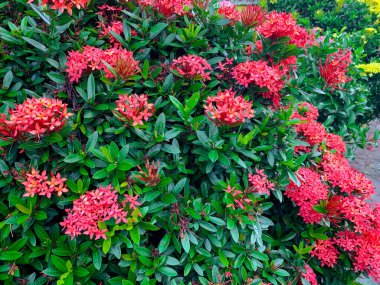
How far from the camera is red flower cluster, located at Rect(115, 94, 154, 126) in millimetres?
1543

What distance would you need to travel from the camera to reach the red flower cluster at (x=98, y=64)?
1.57 m

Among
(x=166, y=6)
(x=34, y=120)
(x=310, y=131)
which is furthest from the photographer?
(x=310, y=131)

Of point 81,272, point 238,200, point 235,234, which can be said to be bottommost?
point 81,272

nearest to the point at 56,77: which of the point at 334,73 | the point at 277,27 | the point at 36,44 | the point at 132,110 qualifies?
the point at 36,44

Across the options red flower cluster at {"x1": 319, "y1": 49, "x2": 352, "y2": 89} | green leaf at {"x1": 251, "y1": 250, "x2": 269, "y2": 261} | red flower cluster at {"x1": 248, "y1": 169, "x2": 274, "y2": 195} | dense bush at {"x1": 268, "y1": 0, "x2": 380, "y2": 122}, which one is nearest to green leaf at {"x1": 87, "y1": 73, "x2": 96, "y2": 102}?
red flower cluster at {"x1": 248, "y1": 169, "x2": 274, "y2": 195}

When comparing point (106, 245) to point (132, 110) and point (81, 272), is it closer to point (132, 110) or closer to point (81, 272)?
point (81, 272)

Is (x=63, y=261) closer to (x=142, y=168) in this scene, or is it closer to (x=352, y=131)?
(x=142, y=168)

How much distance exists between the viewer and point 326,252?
2.05 m

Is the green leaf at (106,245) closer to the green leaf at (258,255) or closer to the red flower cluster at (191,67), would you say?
the green leaf at (258,255)

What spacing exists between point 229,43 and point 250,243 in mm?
1076

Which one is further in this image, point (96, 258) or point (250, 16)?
point (250, 16)

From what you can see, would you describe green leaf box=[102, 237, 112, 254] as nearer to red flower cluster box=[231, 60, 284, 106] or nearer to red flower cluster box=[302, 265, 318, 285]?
red flower cluster box=[231, 60, 284, 106]

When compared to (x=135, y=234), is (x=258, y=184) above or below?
above

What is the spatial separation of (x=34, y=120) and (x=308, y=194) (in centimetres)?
140
